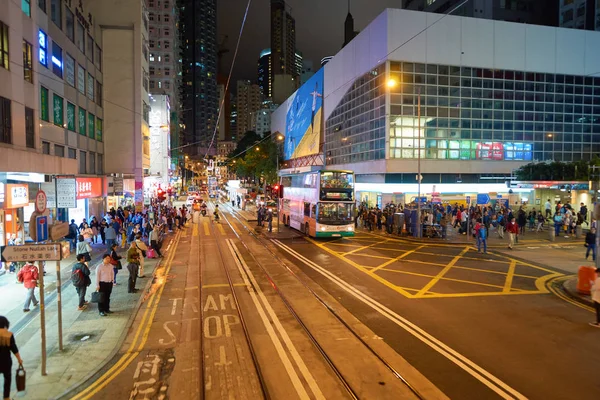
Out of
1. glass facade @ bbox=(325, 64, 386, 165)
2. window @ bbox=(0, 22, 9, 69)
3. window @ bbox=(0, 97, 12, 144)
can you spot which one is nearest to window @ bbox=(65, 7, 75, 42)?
window @ bbox=(0, 22, 9, 69)

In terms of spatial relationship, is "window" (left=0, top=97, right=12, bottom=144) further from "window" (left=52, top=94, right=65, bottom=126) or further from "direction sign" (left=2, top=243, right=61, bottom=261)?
"direction sign" (left=2, top=243, right=61, bottom=261)

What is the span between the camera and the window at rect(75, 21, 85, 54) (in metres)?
26.5

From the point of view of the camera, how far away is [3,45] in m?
14.8

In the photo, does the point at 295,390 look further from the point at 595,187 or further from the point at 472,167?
the point at 472,167

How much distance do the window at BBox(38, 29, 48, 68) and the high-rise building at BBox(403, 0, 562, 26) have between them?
190 ft

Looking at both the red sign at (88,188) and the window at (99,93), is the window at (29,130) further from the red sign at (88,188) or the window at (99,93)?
the window at (99,93)

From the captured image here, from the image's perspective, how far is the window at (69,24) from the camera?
80.0 feet

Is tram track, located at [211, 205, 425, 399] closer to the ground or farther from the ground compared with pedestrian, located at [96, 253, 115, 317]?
closer to the ground

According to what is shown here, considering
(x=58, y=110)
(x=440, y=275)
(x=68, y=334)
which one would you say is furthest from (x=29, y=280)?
(x=58, y=110)

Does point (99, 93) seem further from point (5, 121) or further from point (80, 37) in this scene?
point (5, 121)

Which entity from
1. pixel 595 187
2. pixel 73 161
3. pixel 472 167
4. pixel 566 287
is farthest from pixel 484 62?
pixel 73 161

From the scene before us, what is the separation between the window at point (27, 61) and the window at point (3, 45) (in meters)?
2.21

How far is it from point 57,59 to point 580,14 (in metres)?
77.2

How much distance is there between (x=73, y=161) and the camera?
60.4ft
